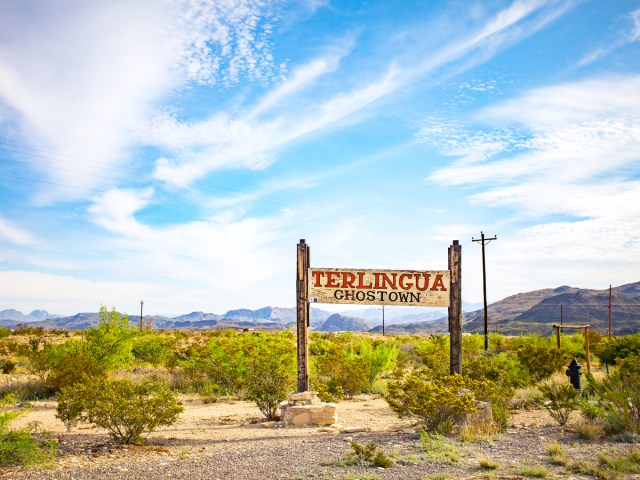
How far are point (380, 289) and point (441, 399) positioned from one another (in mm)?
3045

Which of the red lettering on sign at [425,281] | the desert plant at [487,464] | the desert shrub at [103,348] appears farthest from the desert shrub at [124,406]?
the desert shrub at [103,348]

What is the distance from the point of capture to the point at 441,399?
1034 cm

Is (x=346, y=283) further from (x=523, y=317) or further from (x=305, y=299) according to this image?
(x=523, y=317)

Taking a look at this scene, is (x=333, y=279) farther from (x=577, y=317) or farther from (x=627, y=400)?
(x=577, y=317)

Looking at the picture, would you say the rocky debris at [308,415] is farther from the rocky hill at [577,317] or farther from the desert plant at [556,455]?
the rocky hill at [577,317]

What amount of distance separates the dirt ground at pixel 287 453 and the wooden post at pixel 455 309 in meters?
1.77

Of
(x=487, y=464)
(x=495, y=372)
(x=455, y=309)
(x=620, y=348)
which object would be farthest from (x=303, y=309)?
(x=620, y=348)

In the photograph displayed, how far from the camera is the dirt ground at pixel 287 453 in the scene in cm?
768

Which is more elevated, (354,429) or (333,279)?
(333,279)

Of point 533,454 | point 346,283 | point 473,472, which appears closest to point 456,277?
point 346,283

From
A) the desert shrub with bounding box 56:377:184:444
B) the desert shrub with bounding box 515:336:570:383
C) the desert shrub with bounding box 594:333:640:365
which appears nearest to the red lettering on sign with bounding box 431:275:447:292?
the desert shrub with bounding box 56:377:184:444

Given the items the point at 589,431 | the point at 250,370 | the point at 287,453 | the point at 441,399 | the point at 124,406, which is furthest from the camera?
the point at 250,370

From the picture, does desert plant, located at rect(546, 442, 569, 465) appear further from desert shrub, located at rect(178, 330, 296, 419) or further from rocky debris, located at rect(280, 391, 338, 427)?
desert shrub, located at rect(178, 330, 296, 419)

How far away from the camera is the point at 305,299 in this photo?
1277cm
